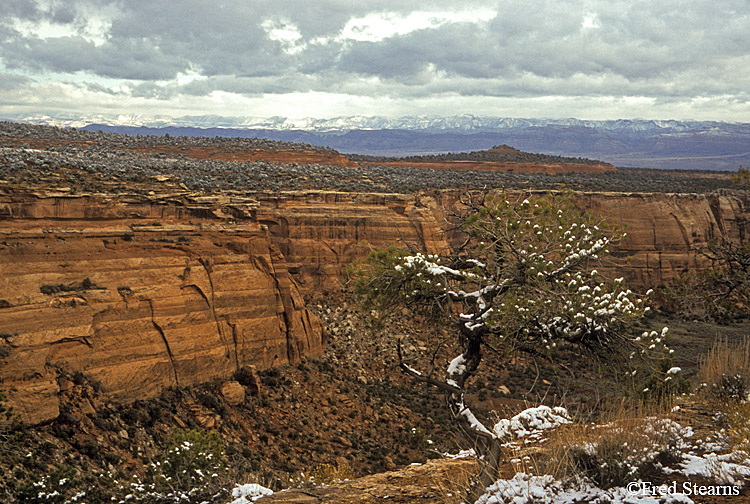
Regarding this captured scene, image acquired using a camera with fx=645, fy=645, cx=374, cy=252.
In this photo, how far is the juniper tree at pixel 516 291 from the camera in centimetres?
1032

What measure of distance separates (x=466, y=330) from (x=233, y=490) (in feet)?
16.4

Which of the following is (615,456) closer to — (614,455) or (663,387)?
(614,455)

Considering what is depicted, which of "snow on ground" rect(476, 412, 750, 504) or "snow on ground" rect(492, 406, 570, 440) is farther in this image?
"snow on ground" rect(492, 406, 570, 440)

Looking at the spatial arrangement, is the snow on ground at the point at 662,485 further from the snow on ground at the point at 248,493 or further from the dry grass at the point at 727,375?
the snow on ground at the point at 248,493

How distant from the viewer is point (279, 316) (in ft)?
89.6

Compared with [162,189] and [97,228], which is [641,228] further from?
[97,228]

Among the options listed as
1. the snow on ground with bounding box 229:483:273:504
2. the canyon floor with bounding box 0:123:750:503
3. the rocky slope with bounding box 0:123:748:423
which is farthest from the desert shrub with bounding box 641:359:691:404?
the snow on ground with bounding box 229:483:273:504

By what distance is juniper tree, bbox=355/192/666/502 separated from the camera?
10.3 meters

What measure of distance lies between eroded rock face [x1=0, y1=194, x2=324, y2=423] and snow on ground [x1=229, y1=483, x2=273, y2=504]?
8.45m

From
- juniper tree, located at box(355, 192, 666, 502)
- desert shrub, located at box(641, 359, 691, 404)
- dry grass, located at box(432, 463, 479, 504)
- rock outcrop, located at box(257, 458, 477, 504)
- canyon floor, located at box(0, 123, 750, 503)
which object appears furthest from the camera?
canyon floor, located at box(0, 123, 750, 503)

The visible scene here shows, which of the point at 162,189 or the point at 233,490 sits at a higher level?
the point at 162,189

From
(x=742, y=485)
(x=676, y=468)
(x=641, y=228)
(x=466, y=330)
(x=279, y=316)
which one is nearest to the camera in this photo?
(x=742, y=485)

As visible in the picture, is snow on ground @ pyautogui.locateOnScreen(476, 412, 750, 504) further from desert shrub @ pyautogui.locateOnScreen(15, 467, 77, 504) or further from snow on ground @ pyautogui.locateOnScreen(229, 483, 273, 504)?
desert shrub @ pyautogui.locateOnScreen(15, 467, 77, 504)

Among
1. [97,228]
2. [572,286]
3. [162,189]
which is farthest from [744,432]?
[162,189]
